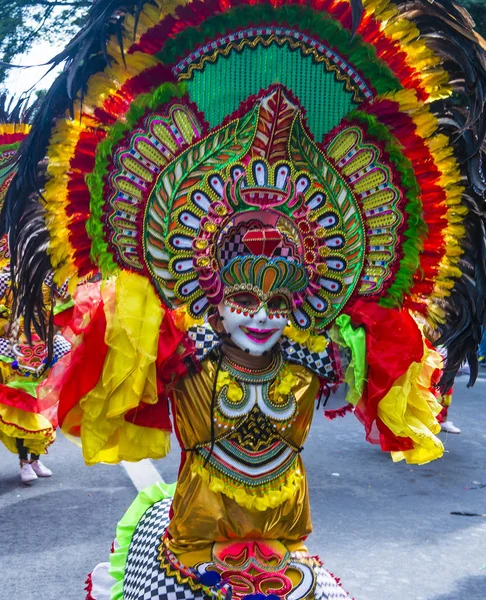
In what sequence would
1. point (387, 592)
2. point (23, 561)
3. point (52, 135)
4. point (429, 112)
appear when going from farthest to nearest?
1. point (23, 561)
2. point (387, 592)
3. point (429, 112)
4. point (52, 135)

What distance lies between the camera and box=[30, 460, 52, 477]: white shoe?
24.3 feet

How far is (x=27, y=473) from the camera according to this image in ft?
23.7

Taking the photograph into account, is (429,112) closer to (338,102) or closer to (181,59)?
(338,102)

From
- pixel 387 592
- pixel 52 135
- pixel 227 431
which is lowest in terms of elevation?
pixel 387 592

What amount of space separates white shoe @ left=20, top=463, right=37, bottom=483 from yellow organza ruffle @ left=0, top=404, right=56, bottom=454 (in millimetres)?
135

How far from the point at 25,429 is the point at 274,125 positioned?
4.74 meters

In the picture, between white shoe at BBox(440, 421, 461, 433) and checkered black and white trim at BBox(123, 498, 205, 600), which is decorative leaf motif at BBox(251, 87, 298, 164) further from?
white shoe at BBox(440, 421, 461, 433)

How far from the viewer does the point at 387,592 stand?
5031 mm

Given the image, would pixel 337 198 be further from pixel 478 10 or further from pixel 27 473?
pixel 478 10

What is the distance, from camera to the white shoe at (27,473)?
23.6 ft

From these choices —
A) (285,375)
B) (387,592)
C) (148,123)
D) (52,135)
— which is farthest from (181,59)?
(387,592)

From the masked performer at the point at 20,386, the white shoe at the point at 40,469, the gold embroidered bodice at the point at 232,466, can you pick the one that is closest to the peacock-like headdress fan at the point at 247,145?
the gold embroidered bodice at the point at 232,466

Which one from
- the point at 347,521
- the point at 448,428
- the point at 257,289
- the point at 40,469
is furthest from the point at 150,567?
the point at 448,428

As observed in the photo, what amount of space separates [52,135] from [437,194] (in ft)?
4.39
